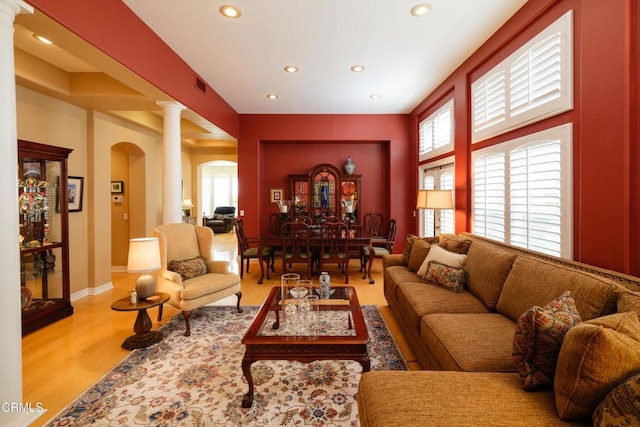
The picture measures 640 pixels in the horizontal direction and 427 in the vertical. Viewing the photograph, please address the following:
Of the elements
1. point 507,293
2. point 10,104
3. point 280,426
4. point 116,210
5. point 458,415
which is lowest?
point 280,426

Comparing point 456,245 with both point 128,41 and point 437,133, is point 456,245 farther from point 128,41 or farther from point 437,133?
point 128,41

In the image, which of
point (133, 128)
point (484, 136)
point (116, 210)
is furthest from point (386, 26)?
point (116, 210)

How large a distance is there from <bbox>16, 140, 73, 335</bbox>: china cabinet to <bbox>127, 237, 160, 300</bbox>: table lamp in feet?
4.27

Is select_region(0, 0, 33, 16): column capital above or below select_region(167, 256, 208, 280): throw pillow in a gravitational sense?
above

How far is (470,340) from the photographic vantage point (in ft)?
6.02

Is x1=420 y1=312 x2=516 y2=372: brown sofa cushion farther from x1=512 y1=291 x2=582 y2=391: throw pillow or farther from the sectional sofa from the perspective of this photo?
x1=512 y1=291 x2=582 y2=391: throw pillow

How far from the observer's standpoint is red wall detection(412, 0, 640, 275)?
73.2 inches

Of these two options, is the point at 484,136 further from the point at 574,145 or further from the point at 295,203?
the point at 295,203

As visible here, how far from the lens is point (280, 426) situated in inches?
70.7

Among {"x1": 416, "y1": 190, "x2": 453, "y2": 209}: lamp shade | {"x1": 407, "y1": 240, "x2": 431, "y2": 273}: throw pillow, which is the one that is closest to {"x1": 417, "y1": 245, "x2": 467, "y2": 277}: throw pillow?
{"x1": 407, "y1": 240, "x2": 431, "y2": 273}: throw pillow

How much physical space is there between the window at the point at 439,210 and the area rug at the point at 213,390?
236 centimetres

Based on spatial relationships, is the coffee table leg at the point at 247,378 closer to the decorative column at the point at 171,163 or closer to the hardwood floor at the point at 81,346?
the hardwood floor at the point at 81,346

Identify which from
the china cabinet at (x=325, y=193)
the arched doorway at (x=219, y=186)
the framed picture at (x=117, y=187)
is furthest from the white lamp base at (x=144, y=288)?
the arched doorway at (x=219, y=186)

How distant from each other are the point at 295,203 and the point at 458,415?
17.5ft
